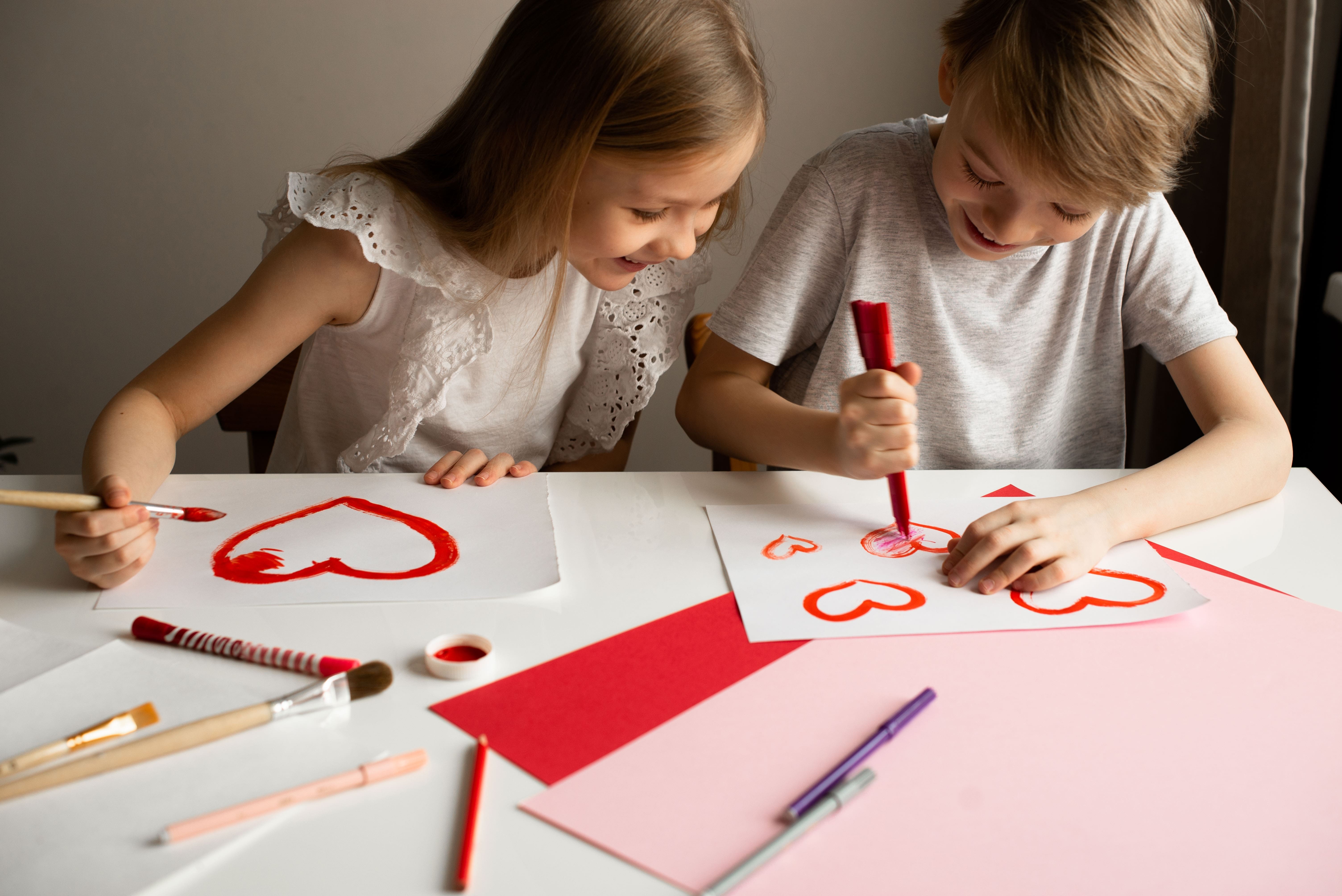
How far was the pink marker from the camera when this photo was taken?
15.2 inches

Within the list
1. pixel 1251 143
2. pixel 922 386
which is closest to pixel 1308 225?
pixel 1251 143

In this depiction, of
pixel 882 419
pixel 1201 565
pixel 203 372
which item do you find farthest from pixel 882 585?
pixel 203 372

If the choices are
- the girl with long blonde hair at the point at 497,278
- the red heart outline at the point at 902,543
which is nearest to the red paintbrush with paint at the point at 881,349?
the red heart outline at the point at 902,543

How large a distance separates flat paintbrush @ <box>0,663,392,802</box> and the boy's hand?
392mm

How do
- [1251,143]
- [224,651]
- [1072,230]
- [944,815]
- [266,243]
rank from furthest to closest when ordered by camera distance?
1. [1251,143]
2. [266,243]
3. [1072,230]
4. [224,651]
5. [944,815]

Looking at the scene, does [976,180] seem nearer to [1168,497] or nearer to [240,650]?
[1168,497]

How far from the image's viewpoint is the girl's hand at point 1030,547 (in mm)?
637

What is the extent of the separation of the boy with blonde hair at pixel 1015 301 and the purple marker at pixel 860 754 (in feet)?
0.52

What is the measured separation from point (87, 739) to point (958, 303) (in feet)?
2.79

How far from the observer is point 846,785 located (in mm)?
429

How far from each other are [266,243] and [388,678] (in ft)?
2.21

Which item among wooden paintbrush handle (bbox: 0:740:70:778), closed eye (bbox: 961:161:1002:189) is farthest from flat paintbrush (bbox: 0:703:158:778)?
closed eye (bbox: 961:161:1002:189)

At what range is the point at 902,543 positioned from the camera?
0.70 metres

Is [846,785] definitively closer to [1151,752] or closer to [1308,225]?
[1151,752]
